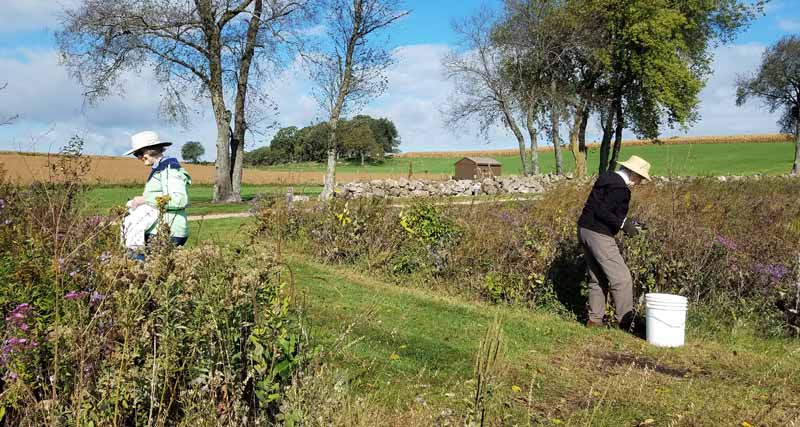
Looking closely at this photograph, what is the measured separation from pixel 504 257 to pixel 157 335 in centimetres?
585

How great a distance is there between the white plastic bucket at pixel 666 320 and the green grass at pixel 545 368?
6.4 inches

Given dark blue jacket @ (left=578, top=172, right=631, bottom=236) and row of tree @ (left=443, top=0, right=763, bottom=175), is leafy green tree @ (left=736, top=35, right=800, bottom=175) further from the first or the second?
dark blue jacket @ (left=578, top=172, right=631, bottom=236)

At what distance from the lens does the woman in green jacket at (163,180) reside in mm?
5344

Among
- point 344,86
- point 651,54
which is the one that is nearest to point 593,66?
point 651,54

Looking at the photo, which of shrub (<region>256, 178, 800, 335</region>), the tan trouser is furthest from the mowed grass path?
shrub (<region>256, 178, 800, 335</region>)

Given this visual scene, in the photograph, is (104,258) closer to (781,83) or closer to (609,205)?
(609,205)

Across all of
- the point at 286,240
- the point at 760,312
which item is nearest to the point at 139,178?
the point at 286,240

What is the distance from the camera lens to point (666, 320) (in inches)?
251

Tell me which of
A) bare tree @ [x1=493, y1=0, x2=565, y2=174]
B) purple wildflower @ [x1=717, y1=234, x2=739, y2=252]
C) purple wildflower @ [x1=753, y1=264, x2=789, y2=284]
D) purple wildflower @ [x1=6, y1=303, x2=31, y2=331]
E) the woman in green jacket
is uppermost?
bare tree @ [x1=493, y1=0, x2=565, y2=174]

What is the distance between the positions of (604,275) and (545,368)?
219cm

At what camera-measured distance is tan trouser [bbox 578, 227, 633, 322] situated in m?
6.88

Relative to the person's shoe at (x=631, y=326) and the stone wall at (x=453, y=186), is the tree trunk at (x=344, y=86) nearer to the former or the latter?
the stone wall at (x=453, y=186)

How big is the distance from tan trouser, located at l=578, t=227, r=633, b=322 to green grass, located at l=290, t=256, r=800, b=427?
0.34m

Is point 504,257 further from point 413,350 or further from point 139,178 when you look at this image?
point 139,178
